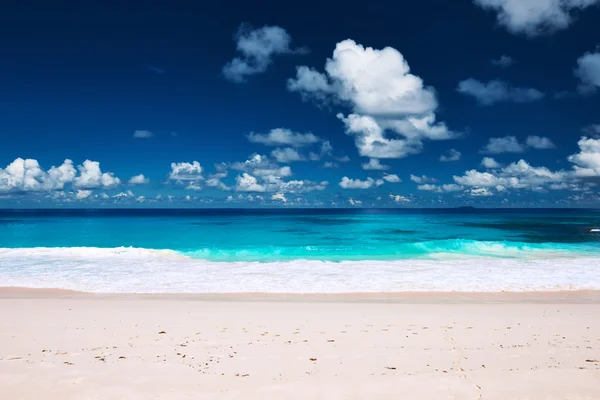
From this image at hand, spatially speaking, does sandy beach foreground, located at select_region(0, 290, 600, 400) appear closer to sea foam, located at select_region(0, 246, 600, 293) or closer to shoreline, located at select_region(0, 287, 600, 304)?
shoreline, located at select_region(0, 287, 600, 304)

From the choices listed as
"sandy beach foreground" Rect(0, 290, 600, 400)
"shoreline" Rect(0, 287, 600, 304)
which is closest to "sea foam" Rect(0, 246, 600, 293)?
"shoreline" Rect(0, 287, 600, 304)

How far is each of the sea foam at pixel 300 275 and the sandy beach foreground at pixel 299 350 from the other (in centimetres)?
262

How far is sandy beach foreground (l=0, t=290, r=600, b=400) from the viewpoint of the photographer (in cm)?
547

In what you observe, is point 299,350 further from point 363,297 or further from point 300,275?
point 300,275

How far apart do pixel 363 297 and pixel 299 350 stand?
570cm

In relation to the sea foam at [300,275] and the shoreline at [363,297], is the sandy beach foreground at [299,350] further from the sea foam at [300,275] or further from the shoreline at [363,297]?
the sea foam at [300,275]

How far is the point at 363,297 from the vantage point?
12305 mm

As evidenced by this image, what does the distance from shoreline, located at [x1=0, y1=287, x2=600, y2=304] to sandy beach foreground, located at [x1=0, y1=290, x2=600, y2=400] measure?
0.64m

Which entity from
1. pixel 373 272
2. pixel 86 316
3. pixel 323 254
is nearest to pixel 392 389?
pixel 86 316

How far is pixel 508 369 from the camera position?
20.0 ft

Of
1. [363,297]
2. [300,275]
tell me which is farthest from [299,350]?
[300,275]

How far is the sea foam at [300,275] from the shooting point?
45.3ft

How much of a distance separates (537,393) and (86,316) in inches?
387

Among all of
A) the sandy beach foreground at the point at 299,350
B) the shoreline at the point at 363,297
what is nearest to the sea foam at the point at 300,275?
the shoreline at the point at 363,297
